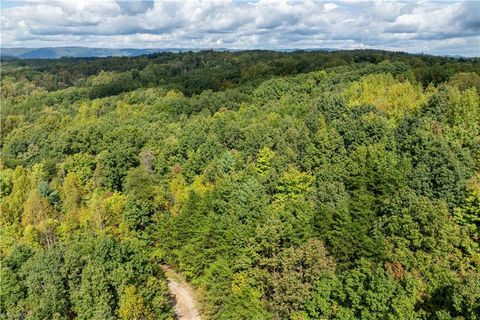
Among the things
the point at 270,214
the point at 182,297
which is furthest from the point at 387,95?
the point at 182,297

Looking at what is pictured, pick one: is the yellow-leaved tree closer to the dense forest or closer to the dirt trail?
the dense forest

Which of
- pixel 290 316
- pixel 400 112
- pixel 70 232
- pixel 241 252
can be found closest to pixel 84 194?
pixel 70 232

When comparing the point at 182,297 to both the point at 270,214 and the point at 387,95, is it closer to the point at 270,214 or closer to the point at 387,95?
the point at 270,214

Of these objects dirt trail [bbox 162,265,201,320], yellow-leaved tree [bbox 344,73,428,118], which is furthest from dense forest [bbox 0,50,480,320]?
dirt trail [bbox 162,265,201,320]

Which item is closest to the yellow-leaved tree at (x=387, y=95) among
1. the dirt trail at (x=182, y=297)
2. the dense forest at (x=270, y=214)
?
the dense forest at (x=270, y=214)

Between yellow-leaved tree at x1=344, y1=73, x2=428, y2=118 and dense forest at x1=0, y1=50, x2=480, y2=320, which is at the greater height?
yellow-leaved tree at x1=344, y1=73, x2=428, y2=118

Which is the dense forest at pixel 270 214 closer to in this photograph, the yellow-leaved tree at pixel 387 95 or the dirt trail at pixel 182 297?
the yellow-leaved tree at pixel 387 95
